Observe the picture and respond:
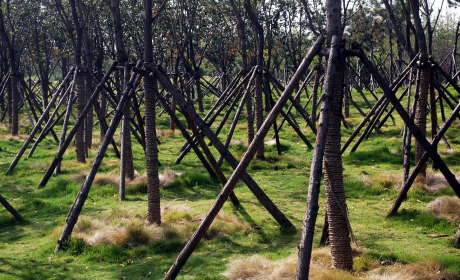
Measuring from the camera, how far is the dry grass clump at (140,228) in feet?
23.5

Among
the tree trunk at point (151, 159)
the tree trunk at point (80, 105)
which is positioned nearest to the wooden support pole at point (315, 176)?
the tree trunk at point (151, 159)

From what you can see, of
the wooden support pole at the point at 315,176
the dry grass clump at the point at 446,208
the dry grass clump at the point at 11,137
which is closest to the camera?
the wooden support pole at the point at 315,176

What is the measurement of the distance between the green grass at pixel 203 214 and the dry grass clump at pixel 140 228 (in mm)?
32

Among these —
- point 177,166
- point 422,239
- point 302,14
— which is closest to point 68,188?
point 177,166

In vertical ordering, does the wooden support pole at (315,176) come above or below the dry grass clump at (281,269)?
above

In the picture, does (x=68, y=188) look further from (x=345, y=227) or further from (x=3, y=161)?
(x=345, y=227)

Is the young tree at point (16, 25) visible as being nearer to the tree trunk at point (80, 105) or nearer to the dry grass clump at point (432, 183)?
the tree trunk at point (80, 105)

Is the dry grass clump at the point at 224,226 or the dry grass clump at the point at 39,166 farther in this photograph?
the dry grass clump at the point at 39,166

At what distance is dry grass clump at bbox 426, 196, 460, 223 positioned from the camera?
747cm

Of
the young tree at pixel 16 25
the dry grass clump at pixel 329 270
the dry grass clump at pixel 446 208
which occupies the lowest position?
the dry grass clump at pixel 329 270

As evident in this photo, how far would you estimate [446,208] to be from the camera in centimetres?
769

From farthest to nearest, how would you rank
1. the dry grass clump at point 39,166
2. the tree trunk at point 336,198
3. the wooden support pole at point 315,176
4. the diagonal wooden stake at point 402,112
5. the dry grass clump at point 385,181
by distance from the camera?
the dry grass clump at point 39,166
the dry grass clump at point 385,181
the tree trunk at point 336,198
the diagonal wooden stake at point 402,112
the wooden support pole at point 315,176

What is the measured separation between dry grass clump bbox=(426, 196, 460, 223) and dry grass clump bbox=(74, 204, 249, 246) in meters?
3.32

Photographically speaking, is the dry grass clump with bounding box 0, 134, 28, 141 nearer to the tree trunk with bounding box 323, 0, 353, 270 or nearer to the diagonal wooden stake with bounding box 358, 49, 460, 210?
the tree trunk with bounding box 323, 0, 353, 270
